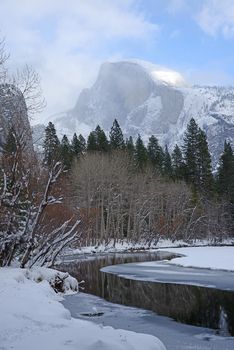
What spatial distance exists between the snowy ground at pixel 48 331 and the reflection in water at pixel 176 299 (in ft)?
13.0

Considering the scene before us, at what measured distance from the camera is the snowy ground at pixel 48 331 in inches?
289

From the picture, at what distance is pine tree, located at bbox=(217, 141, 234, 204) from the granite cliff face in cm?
5763

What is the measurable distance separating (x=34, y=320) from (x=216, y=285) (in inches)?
451

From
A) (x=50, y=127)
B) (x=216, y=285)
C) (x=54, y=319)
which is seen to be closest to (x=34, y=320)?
(x=54, y=319)

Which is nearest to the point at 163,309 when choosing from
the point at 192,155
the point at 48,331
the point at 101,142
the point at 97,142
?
the point at 48,331

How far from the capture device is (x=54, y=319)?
1018 centimetres

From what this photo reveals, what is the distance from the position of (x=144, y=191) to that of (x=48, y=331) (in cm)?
5186

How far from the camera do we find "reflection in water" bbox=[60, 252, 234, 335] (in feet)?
44.2

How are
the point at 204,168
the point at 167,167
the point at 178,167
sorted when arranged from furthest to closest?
the point at 167,167
the point at 178,167
the point at 204,168

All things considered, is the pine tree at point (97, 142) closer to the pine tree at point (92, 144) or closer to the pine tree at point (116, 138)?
the pine tree at point (92, 144)

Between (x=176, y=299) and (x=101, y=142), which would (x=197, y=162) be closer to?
(x=101, y=142)

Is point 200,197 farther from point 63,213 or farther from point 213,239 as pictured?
point 63,213

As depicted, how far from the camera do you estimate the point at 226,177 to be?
75.0m

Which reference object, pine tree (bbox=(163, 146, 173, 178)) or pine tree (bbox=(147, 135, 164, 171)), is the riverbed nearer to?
pine tree (bbox=(163, 146, 173, 178))
